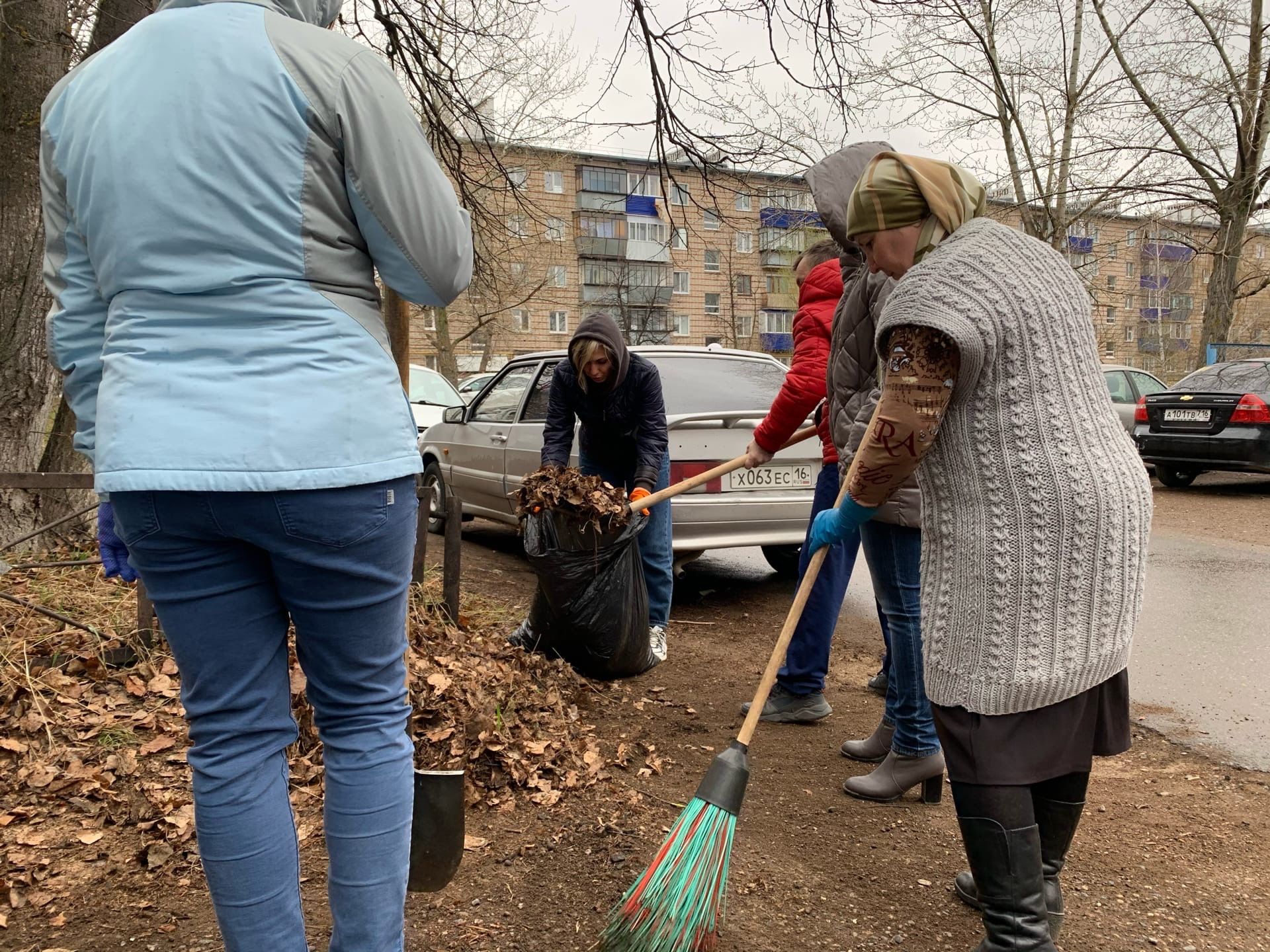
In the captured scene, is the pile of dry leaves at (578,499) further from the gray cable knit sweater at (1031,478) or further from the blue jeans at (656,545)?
the gray cable knit sweater at (1031,478)

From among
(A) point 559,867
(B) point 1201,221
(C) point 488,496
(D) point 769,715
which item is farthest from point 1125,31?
(A) point 559,867

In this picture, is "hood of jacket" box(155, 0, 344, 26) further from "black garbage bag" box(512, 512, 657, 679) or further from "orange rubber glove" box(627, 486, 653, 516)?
"orange rubber glove" box(627, 486, 653, 516)

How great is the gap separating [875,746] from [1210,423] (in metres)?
9.66

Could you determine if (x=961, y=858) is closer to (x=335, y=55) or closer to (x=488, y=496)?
(x=335, y=55)

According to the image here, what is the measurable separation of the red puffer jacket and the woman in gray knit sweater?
1529 millimetres

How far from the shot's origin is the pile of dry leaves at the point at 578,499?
392cm

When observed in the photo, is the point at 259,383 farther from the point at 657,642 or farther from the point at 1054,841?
the point at 657,642

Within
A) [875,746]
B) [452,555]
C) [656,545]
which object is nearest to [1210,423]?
[656,545]

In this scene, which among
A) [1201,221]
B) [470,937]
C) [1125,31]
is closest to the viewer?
[470,937]

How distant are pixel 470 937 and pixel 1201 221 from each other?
68.8 ft

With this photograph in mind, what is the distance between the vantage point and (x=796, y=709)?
3738 mm

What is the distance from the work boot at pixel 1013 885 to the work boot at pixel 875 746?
4.68 ft

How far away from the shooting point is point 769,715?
3.75 m

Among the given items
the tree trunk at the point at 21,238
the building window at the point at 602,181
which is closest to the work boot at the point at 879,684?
the tree trunk at the point at 21,238
